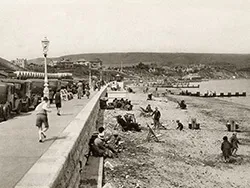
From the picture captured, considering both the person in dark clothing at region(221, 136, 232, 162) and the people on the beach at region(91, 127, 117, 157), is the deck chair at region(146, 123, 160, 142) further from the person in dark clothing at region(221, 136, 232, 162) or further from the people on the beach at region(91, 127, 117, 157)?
the people on the beach at region(91, 127, 117, 157)

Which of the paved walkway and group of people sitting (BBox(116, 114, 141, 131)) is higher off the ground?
the paved walkway

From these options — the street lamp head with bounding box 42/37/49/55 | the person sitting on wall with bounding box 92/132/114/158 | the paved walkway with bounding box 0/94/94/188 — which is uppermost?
the street lamp head with bounding box 42/37/49/55

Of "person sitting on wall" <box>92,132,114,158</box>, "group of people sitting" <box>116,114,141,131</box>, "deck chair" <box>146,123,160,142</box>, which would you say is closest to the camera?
"person sitting on wall" <box>92,132,114,158</box>

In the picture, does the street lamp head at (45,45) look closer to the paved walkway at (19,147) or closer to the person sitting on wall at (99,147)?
the paved walkway at (19,147)

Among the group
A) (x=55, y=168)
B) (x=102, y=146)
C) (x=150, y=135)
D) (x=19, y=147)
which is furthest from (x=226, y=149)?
(x=55, y=168)

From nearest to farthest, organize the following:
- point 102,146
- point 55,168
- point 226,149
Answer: point 55,168, point 102,146, point 226,149

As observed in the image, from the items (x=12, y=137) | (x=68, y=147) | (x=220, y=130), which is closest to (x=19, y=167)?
(x=68, y=147)

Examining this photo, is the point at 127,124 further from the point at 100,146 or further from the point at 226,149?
the point at 100,146

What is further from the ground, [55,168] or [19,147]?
[55,168]

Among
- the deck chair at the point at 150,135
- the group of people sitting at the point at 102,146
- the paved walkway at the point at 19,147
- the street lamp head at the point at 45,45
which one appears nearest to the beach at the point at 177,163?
the deck chair at the point at 150,135

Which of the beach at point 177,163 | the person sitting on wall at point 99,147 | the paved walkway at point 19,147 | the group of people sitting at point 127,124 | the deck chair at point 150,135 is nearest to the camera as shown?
the paved walkway at point 19,147

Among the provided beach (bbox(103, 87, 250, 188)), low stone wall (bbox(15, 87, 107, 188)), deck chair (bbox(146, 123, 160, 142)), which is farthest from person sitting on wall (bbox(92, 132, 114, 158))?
deck chair (bbox(146, 123, 160, 142))
